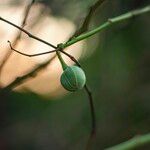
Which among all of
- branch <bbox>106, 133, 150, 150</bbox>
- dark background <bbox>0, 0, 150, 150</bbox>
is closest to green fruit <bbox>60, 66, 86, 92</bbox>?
branch <bbox>106, 133, 150, 150</bbox>

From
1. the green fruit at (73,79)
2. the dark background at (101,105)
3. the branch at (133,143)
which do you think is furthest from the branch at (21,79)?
the dark background at (101,105)

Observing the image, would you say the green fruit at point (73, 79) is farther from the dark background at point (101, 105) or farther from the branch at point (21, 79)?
the dark background at point (101, 105)

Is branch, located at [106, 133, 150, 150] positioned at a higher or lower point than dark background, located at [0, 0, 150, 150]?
lower

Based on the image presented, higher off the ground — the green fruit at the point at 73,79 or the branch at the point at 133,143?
the green fruit at the point at 73,79

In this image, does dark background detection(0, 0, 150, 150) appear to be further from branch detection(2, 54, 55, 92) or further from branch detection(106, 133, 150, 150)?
branch detection(106, 133, 150, 150)

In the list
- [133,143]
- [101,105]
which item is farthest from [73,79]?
[101,105]

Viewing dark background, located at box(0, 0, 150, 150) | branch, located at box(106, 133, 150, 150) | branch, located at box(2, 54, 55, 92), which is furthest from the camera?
dark background, located at box(0, 0, 150, 150)

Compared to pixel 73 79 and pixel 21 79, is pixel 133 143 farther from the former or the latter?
pixel 21 79

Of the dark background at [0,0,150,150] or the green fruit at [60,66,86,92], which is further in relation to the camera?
the dark background at [0,0,150,150]

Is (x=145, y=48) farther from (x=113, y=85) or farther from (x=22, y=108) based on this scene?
(x=22, y=108)
